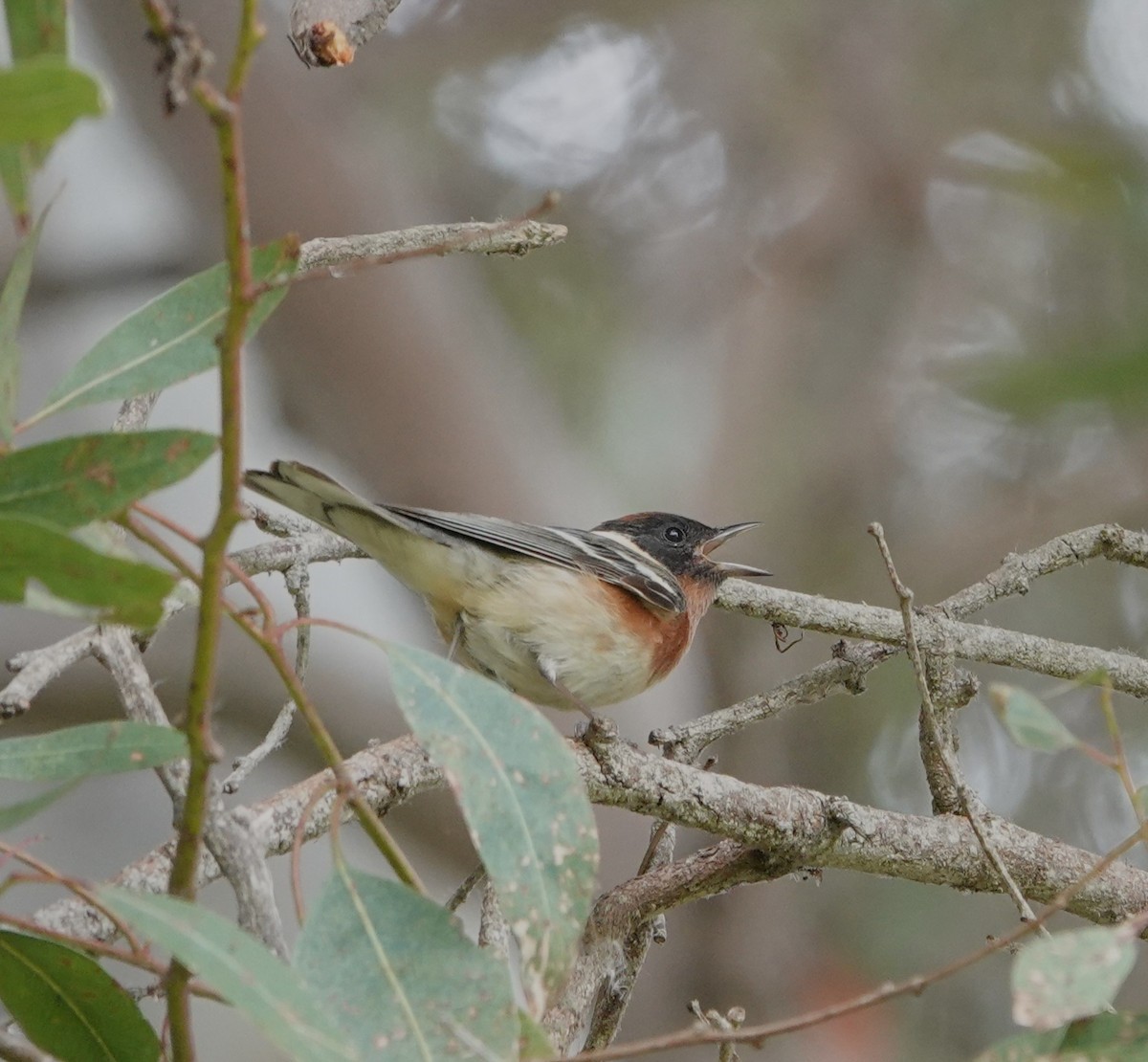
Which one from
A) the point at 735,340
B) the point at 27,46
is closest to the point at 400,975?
the point at 27,46

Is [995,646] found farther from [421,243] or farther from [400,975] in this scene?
[400,975]

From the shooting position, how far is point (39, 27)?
1.24 meters

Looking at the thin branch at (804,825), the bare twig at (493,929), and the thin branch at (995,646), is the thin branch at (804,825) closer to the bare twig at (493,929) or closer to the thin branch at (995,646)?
the bare twig at (493,929)

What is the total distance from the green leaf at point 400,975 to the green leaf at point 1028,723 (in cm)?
57

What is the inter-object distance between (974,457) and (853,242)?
160cm

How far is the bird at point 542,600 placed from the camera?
324 cm

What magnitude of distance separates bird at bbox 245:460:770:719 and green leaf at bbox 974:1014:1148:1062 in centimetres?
173

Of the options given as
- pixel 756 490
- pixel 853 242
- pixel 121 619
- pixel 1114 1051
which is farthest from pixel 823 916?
pixel 121 619

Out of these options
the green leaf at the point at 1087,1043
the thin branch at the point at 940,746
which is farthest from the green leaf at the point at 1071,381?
the green leaf at the point at 1087,1043

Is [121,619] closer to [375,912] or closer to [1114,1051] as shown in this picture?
[375,912]

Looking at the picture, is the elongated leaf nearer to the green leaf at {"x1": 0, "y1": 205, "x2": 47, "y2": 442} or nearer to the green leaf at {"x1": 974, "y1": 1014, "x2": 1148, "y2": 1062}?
the green leaf at {"x1": 0, "y1": 205, "x2": 47, "y2": 442}

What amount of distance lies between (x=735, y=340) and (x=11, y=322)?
6800mm

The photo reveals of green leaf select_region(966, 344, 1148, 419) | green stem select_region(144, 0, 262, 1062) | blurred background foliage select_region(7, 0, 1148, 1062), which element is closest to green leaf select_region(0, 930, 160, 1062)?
green stem select_region(144, 0, 262, 1062)

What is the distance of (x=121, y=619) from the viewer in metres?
1.17
